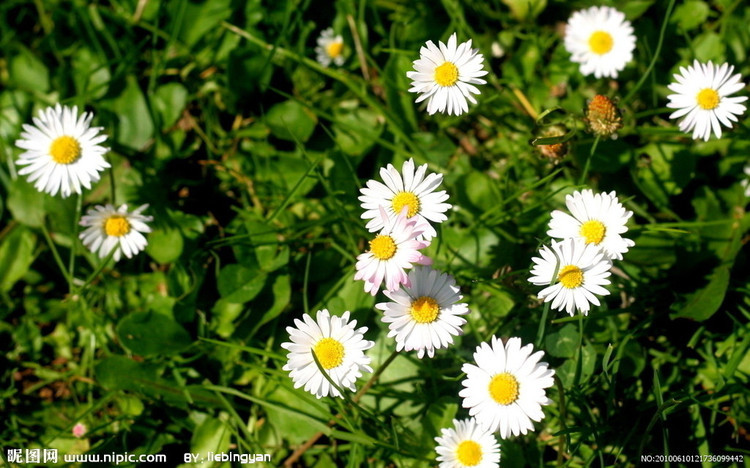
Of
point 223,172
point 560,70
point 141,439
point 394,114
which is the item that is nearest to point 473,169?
point 394,114

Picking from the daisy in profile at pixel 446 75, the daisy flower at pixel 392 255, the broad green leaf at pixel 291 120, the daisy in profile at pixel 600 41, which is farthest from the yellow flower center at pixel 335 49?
the daisy flower at pixel 392 255

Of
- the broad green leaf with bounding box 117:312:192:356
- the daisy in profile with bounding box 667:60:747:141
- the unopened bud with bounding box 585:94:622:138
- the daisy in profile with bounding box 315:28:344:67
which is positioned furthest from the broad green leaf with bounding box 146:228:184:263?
the daisy in profile with bounding box 667:60:747:141

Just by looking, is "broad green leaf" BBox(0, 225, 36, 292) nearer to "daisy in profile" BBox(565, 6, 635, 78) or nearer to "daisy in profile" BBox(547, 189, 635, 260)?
"daisy in profile" BBox(547, 189, 635, 260)

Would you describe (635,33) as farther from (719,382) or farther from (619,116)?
(719,382)

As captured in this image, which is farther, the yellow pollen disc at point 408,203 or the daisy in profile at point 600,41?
the daisy in profile at point 600,41

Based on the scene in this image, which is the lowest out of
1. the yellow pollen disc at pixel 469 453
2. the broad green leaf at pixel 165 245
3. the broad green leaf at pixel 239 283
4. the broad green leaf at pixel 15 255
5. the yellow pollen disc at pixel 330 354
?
the yellow pollen disc at pixel 469 453

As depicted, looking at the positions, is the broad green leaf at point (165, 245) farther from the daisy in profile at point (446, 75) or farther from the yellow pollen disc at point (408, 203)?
the daisy in profile at point (446, 75)

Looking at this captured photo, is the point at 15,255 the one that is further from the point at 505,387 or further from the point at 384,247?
the point at 505,387
